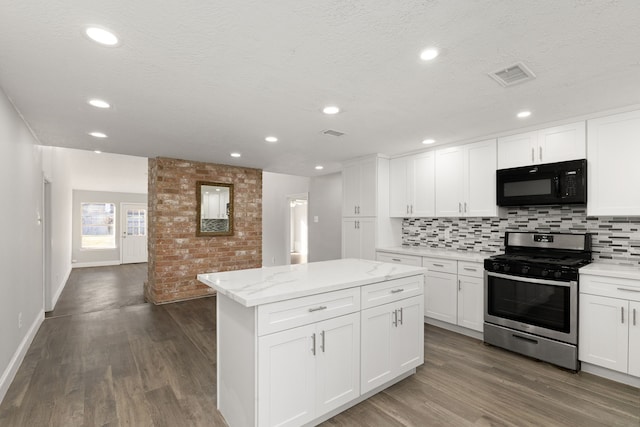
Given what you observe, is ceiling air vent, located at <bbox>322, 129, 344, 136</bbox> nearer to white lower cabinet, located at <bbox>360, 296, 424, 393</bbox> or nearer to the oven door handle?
white lower cabinet, located at <bbox>360, 296, 424, 393</bbox>

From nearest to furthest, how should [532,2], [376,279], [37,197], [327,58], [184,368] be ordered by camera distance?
1. [532,2]
2. [327,58]
3. [376,279]
4. [184,368]
5. [37,197]

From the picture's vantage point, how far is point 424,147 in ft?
13.2

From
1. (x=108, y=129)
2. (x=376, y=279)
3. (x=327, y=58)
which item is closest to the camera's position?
(x=327, y=58)

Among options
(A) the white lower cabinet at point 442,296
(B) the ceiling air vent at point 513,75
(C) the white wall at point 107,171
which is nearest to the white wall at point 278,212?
(C) the white wall at point 107,171

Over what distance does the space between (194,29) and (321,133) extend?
6.45 ft

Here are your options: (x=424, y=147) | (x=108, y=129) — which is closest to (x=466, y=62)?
(x=424, y=147)

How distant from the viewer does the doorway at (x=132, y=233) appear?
31.2 feet

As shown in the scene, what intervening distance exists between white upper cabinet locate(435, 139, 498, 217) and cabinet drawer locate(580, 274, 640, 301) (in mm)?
1062

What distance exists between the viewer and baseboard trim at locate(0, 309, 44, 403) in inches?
88.6

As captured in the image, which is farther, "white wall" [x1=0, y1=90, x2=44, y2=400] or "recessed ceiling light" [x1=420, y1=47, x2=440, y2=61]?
"white wall" [x1=0, y1=90, x2=44, y2=400]

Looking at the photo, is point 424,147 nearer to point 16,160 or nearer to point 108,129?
point 108,129

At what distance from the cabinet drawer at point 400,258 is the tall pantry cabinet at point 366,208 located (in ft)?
0.48

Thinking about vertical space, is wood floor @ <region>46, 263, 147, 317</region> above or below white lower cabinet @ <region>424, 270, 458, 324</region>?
below

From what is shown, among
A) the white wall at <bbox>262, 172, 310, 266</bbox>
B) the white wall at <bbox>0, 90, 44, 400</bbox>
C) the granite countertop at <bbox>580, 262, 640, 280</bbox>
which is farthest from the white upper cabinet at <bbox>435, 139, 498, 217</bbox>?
the white wall at <bbox>0, 90, 44, 400</bbox>
